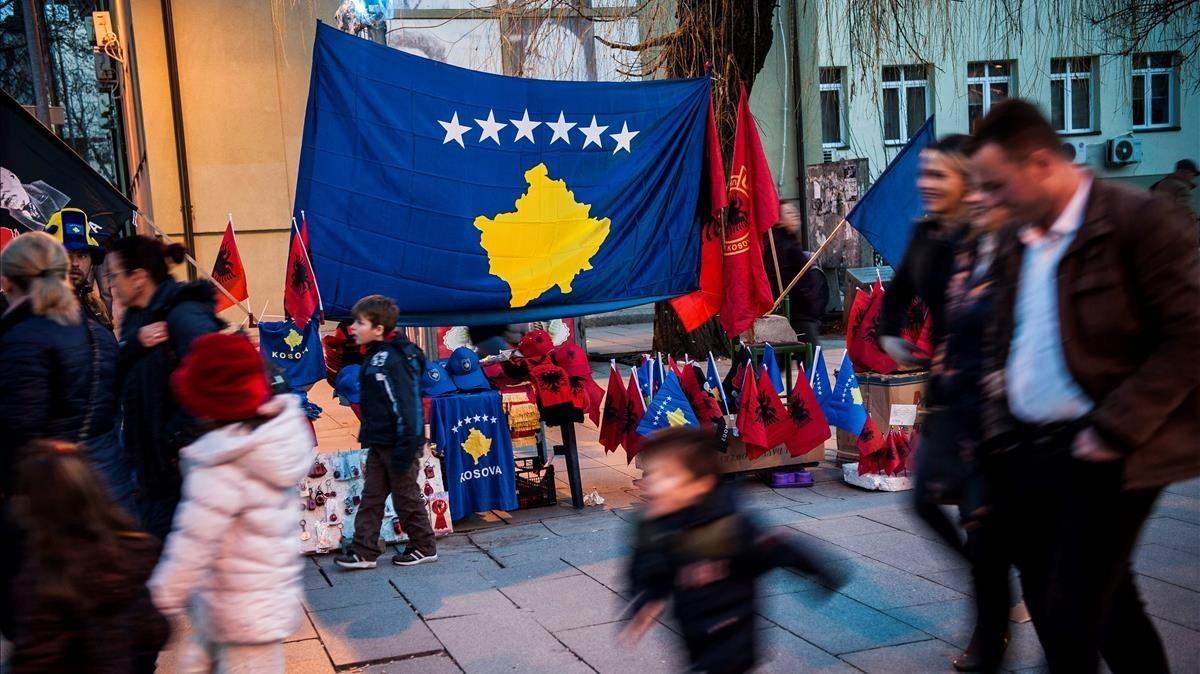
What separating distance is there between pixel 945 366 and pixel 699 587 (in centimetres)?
132

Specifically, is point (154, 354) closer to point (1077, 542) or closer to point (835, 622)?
point (835, 622)

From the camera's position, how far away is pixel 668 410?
23.5ft

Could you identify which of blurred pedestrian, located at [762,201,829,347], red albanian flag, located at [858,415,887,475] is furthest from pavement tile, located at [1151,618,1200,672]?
blurred pedestrian, located at [762,201,829,347]

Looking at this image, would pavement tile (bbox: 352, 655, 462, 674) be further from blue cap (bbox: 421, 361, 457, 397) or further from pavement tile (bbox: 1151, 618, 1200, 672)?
pavement tile (bbox: 1151, 618, 1200, 672)

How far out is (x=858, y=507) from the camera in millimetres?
6938

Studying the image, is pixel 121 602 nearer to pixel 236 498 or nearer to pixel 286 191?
pixel 236 498

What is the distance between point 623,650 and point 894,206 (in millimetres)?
4073

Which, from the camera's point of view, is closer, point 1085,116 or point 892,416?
point 892,416

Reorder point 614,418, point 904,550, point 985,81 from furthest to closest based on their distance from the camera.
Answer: point 985,81 → point 614,418 → point 904,550

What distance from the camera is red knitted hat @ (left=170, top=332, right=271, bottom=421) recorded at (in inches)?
129

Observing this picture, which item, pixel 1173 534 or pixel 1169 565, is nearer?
pixel 1169 565

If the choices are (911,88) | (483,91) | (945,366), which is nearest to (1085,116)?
(911,88)

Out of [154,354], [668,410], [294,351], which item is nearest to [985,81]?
[668,410]

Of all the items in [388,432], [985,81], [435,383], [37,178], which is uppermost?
[985,81]
